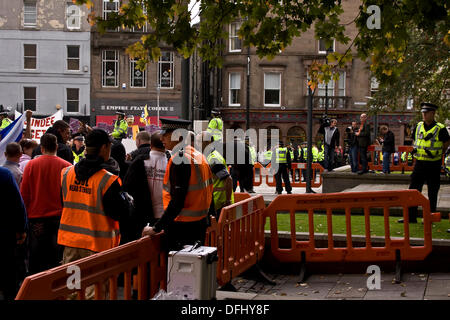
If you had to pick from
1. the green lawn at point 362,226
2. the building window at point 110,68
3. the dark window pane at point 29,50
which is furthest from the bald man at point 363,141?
the dark window pane at point 29,50

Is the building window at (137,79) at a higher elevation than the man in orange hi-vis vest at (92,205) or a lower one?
higher

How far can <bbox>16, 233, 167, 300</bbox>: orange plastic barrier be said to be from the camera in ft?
11.3

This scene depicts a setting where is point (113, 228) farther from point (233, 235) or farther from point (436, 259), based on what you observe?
point (436, 259)

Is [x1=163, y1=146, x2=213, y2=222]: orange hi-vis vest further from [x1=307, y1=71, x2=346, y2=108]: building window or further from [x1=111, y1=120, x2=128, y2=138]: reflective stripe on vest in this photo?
[x1=307, y1=71, x2=346, y2=108]: building window

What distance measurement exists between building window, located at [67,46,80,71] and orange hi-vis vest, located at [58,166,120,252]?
39550 millimetres

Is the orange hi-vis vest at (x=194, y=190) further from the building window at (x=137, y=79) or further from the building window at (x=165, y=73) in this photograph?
the building window at (x=137, y=79)

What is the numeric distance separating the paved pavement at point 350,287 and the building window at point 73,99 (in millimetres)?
36889

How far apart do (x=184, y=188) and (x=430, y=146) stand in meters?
5.59

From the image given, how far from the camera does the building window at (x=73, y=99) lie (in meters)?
43.2

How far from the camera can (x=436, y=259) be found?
8.05m

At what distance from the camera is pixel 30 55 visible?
43.2 metres

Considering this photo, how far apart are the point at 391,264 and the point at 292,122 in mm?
37694
